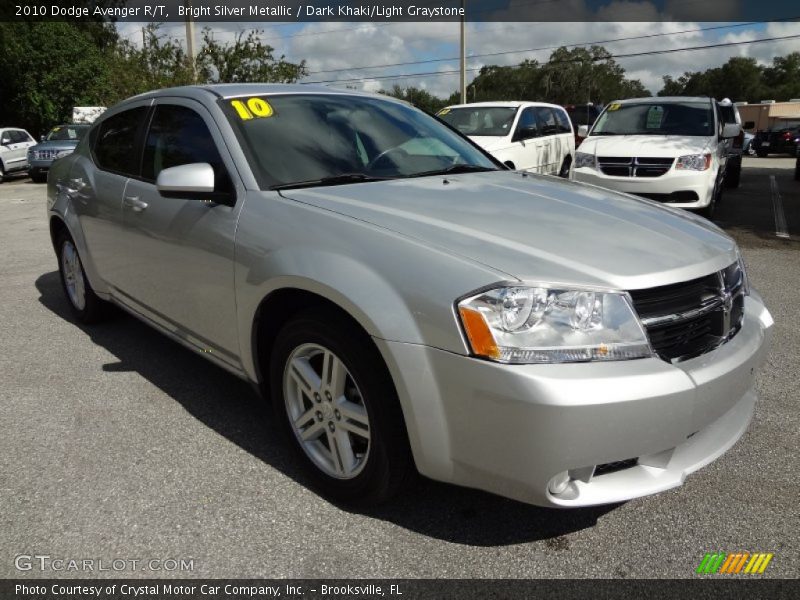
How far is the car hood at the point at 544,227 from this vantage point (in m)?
2.08

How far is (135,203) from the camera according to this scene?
11.7ft

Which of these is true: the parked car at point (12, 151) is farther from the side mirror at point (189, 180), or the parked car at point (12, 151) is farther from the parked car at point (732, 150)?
the side mirror at point (189, 180)

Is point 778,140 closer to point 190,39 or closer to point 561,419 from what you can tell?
point 190,39

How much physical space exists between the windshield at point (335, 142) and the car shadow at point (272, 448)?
1232 mm

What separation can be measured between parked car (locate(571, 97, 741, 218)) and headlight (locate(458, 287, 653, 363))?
6785mm

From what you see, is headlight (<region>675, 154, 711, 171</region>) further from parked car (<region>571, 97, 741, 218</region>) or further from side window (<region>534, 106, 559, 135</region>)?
side window (<region>534, 106, 559, 135</region>)

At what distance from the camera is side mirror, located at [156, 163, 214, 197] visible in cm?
278

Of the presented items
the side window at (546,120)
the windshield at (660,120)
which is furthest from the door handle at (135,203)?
the side window at (546,120)

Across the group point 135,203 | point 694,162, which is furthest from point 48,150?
point 135,203

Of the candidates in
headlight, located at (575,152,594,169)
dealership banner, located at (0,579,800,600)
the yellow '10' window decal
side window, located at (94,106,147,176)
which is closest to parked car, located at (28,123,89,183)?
headlight, located at (575,152,594,169)

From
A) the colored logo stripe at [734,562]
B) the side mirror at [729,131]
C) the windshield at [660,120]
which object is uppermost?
the windshield at [660,120]

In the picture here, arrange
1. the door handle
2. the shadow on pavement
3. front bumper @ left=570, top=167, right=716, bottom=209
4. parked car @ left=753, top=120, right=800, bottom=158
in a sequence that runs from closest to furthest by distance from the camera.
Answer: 1. the door handle
2. front bumper @ left=570, top=167, right=716, bottom=209
3. the shadow on pavement
4. parked car @ left=753, top=120, right=800, bottom=158

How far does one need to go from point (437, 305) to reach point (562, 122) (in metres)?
11.3

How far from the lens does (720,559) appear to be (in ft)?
7.34
